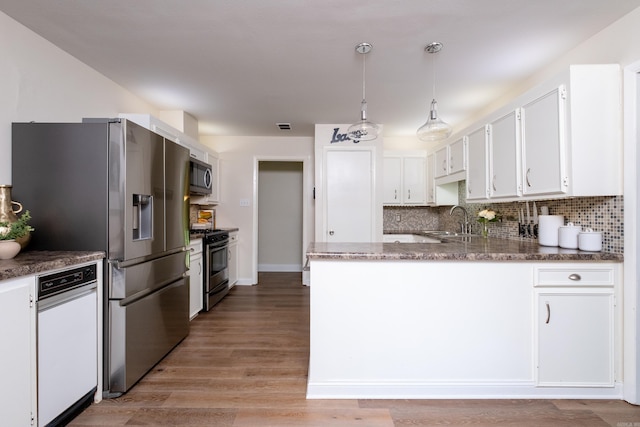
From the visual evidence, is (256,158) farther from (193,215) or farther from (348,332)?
(348,332)

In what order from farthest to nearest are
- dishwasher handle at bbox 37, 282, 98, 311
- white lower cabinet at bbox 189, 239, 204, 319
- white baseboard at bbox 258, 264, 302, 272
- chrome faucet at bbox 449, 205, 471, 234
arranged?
white baseboard at bbox 258, 264, 302, 272 → chrome faucet at bbox 449, 205, 471, 234 → white lower cabinet at bbox 189, 239, 204, 319 → dishwasher handle at bbox 37, 282, 98, 311

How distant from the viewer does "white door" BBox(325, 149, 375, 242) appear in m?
4.33

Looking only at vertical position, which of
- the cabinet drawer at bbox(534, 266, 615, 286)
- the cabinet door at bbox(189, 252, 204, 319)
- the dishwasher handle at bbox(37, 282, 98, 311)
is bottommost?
the cabinet door at bbox(189, 252, 204, 319)

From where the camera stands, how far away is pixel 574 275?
75.1 inches

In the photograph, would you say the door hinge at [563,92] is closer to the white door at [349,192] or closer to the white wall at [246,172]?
the white door at [349,192]

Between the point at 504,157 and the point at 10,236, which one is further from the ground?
the point at 504,157

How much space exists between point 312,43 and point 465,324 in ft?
7.33

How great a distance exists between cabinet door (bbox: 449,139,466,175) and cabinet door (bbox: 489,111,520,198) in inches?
22.6

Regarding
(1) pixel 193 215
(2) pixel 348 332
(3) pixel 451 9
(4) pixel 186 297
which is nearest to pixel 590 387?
(2) pixel 348 332

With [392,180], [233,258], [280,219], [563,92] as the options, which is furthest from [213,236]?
[563,92]

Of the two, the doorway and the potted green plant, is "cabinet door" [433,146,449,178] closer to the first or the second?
the doorway

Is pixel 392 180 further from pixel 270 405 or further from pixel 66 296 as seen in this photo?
pixel 66 296

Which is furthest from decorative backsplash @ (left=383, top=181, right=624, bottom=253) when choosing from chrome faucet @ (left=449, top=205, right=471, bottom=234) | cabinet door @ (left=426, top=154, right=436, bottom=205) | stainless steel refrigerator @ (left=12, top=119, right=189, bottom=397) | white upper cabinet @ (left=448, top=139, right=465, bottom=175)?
stainless steel refrigerator @ (left=12, top=119, right=189, bottom=397)

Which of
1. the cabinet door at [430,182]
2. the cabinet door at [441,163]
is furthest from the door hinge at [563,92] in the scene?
the cabinet door at [430,182]
